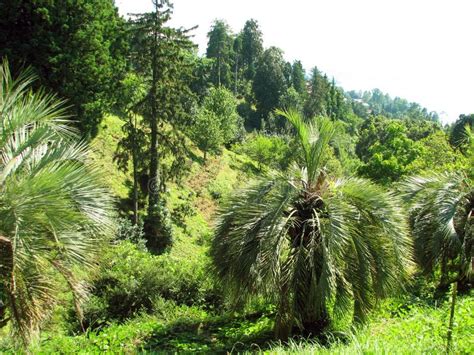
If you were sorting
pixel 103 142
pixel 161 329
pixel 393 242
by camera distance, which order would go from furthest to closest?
pixel 103 142 → pixel 161 329 → pixel 393 242

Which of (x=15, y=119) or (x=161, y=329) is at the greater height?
(x=15, y=119)

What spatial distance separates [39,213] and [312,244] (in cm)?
394

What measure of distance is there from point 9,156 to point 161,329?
4826 millimetres

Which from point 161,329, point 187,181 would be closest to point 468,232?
point 161,329

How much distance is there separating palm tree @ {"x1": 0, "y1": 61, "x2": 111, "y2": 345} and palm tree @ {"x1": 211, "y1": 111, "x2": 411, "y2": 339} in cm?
246

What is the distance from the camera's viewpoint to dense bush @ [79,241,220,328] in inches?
408

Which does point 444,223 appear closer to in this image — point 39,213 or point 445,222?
point 445,222

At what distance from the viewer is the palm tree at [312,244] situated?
655 cm

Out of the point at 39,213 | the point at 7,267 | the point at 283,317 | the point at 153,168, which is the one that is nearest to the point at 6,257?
the point at 7,267

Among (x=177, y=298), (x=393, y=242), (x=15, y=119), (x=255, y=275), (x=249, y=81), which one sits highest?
(x=249, y=81)

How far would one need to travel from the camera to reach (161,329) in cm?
837

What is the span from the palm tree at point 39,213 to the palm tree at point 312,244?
246 centimetres

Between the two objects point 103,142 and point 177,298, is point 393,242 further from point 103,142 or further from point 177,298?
point 103,142

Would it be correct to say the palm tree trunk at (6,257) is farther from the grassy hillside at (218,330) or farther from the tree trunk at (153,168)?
the tree trunk at (153,168)
